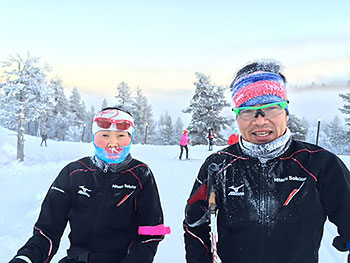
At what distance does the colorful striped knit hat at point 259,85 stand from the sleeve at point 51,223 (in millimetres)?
1911

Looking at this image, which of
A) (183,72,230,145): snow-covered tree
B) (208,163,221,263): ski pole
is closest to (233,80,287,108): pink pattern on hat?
(208,163,221,263): ski pole

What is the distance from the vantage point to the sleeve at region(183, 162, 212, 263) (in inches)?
77.5

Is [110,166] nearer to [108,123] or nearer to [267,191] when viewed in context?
[108,123]

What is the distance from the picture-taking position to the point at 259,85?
6.32 feet

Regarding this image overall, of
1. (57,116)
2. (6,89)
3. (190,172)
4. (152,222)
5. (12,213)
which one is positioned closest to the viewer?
(152,222)

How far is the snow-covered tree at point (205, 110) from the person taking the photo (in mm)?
35531

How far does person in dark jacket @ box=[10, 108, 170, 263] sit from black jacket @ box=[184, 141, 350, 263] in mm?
597

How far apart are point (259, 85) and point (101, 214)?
1882 millimetres

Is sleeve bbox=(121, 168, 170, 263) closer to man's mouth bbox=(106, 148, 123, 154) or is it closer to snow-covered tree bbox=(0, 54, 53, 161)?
man's mouth bbox=(106, 148, 123, 154)

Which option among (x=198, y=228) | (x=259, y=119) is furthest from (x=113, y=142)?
(x=259, y=119)

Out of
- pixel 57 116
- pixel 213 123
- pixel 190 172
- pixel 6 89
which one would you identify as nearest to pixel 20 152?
pixel 6 89

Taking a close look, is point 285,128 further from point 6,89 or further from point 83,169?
point 6,89

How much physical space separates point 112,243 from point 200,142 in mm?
33431

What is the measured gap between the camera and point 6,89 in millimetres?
22953
